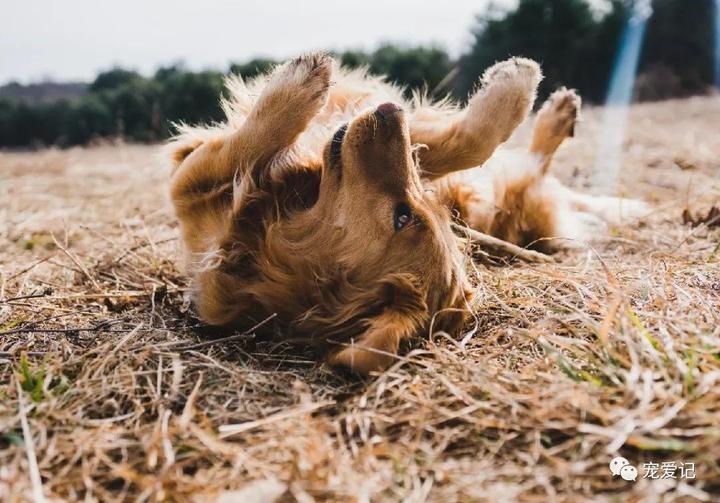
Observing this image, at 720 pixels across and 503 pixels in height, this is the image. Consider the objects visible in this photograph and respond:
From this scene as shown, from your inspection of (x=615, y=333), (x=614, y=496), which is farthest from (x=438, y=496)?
(x=615, y=333)

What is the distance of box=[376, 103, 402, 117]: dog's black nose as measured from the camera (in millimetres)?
2254

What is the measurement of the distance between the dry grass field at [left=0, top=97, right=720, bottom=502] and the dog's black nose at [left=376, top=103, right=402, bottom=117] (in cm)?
83

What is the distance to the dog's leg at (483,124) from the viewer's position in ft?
9.39

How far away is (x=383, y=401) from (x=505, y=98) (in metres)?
1.66

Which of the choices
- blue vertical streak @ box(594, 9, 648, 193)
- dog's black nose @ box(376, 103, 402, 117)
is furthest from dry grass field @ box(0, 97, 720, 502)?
blue vertical streak @ box(594, 9, 648, 193)

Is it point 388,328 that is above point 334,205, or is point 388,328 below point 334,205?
below

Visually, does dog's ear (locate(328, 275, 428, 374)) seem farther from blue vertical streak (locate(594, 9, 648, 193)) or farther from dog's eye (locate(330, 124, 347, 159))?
blue vertical streak (locate(594, 9, 648, 193))

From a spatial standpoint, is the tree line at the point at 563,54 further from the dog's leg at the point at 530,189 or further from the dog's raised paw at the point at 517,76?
the dog's raised paw at the point at 517,76

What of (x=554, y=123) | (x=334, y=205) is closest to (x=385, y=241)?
(x=334, y=205)

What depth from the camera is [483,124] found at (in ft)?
9.48

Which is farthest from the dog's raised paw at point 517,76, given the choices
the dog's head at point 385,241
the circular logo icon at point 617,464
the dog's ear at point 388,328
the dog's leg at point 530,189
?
the circular logo icon at point 617,464

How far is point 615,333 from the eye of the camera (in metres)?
1.87

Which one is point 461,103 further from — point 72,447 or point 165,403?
point 72,447

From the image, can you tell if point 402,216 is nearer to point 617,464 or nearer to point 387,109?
point 387,109
